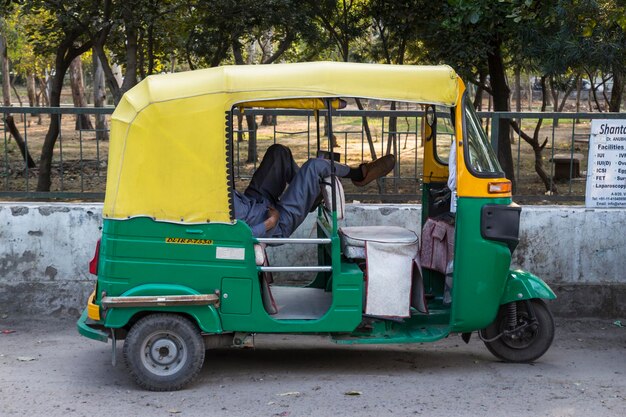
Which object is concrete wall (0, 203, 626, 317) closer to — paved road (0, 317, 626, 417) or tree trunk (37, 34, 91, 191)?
paved road (0, 317, 626, 417)

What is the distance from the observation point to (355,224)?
7.61 m

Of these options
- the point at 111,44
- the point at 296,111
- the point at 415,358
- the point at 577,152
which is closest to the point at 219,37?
the point at 111,44

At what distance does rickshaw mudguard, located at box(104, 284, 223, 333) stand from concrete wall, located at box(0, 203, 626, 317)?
198 cm

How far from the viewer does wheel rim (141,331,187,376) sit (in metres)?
5.66

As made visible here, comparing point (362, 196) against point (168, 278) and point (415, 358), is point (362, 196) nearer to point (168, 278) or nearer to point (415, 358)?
point (415, 358)

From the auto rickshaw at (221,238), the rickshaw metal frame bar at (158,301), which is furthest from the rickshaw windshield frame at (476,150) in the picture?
the rickshaw metal frame bar at (158,301)

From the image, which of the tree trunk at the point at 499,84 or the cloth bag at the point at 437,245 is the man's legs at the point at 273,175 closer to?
the cloth bag at the point at 437,245

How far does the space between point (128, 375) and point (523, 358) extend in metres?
2.85

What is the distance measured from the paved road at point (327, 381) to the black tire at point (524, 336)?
12cm

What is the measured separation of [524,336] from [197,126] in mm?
2810

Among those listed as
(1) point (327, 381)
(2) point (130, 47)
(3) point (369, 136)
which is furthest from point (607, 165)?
(2) point (130, 47)

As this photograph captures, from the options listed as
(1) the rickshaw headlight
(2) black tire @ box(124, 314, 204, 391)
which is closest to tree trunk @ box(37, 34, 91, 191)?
(2) black tire @ box(124, 314, 204, 391)

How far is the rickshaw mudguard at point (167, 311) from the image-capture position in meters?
5.59

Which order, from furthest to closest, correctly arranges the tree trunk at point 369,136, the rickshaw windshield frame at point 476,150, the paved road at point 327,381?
1. the tree trunk at point 369,136
2. the rickshaw windshield frame at point 476,150
3. the paved road at point 327,381
